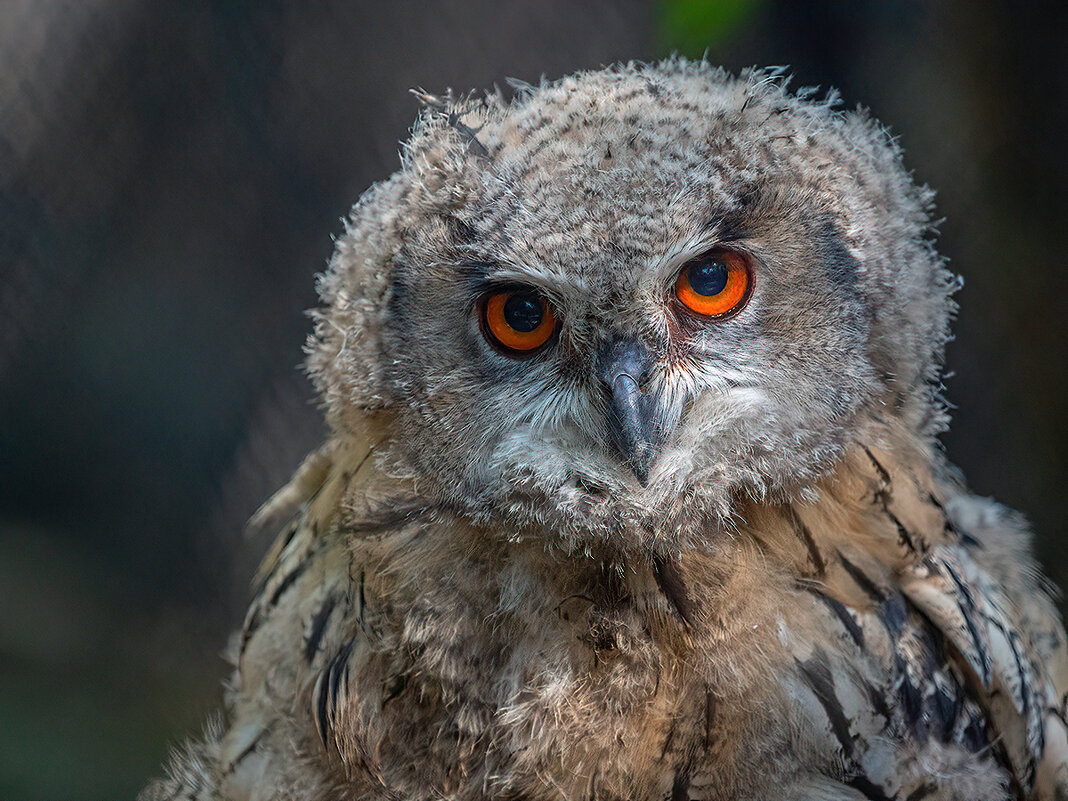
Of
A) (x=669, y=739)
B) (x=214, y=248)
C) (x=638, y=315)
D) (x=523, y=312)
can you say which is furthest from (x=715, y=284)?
(x=214, y=248)

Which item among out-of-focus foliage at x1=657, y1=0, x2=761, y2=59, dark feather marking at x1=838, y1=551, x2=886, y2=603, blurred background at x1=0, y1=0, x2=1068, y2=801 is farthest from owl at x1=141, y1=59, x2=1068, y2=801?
blurred background at x1=0, y1=0, x2=1068, y2=801

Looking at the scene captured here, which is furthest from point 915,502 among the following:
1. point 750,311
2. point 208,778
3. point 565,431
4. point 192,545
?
point 192,545

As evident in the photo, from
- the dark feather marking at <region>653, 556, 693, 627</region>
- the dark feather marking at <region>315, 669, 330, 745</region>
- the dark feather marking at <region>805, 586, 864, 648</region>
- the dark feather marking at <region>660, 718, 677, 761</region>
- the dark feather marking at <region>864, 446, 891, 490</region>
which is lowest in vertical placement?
the dark feather marking at <region>315, 669, 330, 745</region>

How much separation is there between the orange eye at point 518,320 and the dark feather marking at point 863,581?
526mm

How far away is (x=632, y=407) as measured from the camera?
94 centimetres

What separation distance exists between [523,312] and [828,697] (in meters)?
0.64

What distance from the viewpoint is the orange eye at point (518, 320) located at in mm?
1021

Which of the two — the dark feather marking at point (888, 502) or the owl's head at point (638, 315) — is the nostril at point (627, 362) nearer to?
the owl's head at point (638, 315)

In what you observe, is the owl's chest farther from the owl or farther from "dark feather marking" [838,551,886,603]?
"dark feather marking" [838,551,886,603]

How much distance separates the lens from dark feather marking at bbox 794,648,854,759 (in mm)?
1104

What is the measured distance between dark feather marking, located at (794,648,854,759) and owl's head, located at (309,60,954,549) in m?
0.24

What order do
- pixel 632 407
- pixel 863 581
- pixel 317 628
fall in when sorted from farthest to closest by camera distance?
pixel 317 628, pixel 863 581, pixel 632 407

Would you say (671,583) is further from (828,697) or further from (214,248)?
(214,248)

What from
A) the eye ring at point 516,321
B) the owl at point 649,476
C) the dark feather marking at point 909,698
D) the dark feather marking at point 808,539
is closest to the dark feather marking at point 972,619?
the owl at point 649,476
